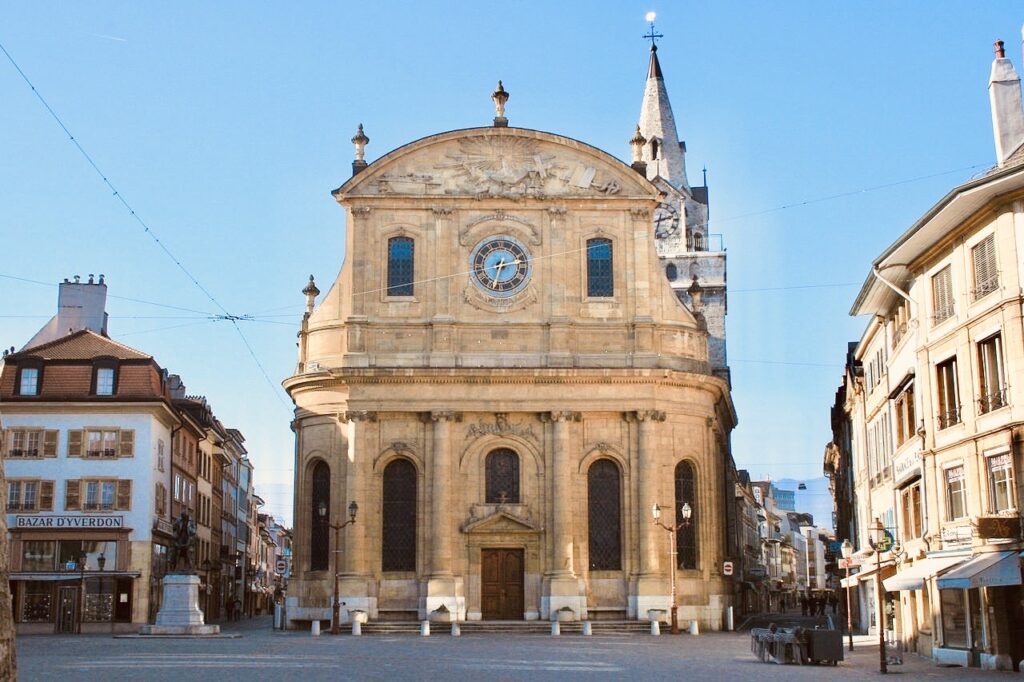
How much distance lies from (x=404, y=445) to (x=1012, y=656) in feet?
82.9

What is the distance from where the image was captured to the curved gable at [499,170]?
45969 mm

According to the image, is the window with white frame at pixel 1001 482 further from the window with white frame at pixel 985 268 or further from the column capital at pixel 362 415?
the column capital at pixel 362 415

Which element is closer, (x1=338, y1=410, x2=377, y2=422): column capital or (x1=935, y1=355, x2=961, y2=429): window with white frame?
(x1=935, y1=355, x2=961, y2=429): window with white frame

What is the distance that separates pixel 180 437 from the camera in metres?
55.6

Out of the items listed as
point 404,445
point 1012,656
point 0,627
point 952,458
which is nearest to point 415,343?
point 404,445

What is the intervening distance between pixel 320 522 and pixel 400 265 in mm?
9519

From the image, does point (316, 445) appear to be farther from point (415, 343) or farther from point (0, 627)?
point (0, 627)

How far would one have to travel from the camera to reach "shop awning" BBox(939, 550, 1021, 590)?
71.1 ft

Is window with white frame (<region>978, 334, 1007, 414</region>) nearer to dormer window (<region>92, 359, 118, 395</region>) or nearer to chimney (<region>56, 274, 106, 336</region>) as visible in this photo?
dormer window (<region>92, 359, 118, 395</region>)

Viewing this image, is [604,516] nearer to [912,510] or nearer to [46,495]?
[912,510]

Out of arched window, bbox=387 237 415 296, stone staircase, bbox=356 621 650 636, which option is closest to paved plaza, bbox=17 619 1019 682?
stone staircase, bbox=356 621 650 636

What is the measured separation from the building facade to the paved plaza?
1.31 metres

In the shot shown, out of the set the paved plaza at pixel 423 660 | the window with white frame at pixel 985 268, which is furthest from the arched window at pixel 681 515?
the window with white frame at pixel 985 268

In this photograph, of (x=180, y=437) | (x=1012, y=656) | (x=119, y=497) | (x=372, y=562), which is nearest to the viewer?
(x=1012, y=656)
